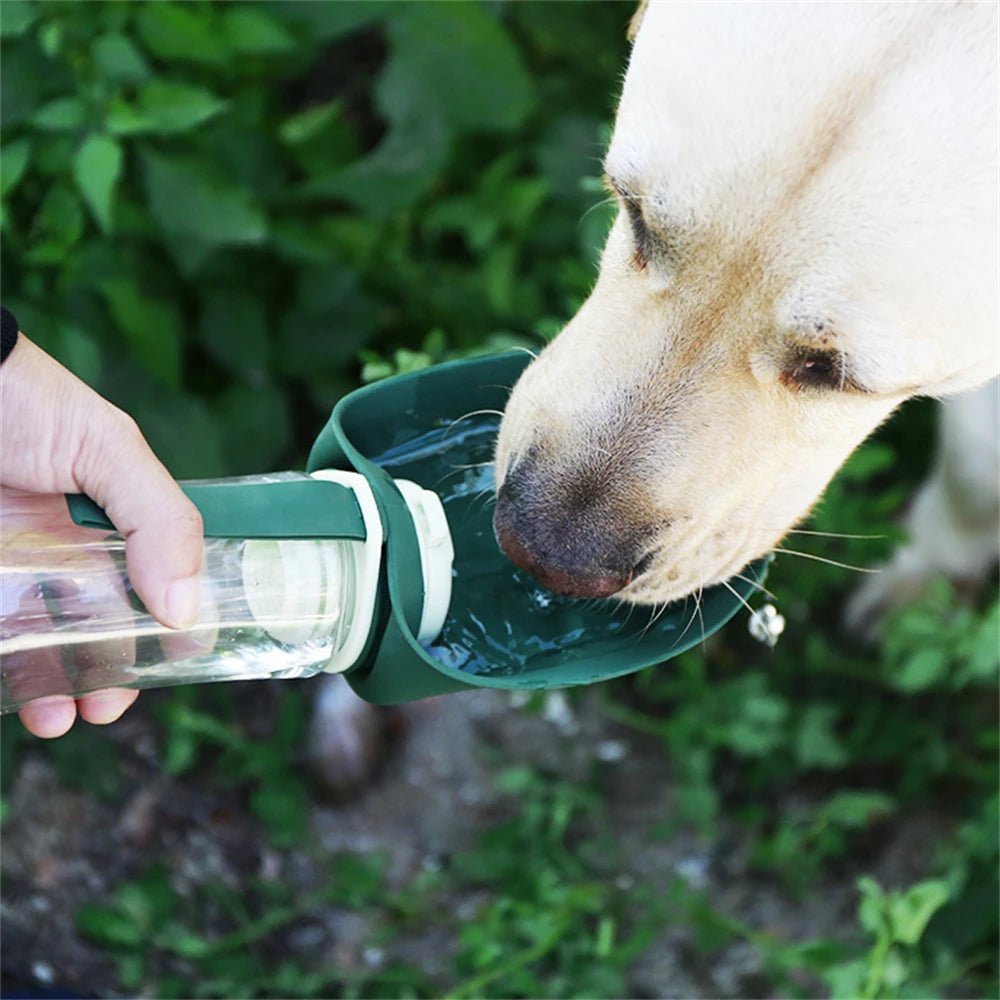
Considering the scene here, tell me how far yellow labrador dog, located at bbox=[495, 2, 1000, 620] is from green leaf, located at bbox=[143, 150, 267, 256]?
74 centimetres

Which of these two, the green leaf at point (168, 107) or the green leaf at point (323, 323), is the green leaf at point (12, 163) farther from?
the green leaf at point (323, 323)

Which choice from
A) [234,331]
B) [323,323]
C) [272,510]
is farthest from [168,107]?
[272,510]

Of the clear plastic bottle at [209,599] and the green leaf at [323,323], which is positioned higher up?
the clear plastic bottle at [209,599]

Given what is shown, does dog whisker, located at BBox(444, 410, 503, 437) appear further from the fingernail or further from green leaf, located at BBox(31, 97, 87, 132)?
green leaf, located at BBox(31, 97, 87, 132)

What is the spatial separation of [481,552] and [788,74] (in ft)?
2.32

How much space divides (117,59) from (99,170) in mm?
223

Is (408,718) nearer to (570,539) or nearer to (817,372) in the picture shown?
(570,539)

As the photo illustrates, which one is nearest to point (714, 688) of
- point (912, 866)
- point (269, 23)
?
point (912, 866)

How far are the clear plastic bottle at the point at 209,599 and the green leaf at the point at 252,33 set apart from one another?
1.06 m

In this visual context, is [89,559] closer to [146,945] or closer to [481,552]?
[481,552]

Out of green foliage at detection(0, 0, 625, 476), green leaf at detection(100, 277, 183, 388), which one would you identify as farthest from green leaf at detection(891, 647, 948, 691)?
green leaf at detection(100, 277, 183, 388)

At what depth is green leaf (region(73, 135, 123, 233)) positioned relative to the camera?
1.86 meters

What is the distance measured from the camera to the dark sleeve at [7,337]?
1486 millimetres

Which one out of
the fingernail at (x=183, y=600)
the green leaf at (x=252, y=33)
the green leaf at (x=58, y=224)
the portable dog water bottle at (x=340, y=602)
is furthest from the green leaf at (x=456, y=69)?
the fingernail at (x=183, y=600)
